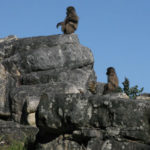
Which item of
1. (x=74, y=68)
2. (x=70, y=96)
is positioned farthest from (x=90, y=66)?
Result: (x=70, y=96)

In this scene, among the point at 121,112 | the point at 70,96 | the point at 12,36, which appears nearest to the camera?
the point at 121,112

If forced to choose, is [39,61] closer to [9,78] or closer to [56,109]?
[9,78]

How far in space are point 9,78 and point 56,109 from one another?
7.33m

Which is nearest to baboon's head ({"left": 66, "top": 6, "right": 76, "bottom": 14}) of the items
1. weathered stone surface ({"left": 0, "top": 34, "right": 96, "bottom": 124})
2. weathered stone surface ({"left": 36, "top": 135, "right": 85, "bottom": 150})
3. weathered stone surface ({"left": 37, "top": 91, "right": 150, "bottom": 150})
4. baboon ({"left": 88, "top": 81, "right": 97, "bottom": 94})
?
weathered stone surface ({"left": 0, "top": 34, "right": 96, "bottom": 124})

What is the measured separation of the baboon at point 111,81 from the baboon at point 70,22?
2.05m

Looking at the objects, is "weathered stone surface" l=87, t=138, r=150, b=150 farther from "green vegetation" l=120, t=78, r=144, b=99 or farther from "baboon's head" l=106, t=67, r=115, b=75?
"green vegetation" l=120, t=78, r=144, b=99

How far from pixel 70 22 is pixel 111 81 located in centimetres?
261

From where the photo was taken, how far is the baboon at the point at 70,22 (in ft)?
46.4

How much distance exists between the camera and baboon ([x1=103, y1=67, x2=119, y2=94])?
13.7 m

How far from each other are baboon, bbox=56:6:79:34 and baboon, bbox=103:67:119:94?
6.72 feet

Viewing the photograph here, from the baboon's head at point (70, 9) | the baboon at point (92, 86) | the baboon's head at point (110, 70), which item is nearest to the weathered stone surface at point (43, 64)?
the baboon at point (92, 86)

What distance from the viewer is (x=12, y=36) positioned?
1439 cm

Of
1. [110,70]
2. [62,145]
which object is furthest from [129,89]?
[62,145]

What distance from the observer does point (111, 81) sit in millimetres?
14031
